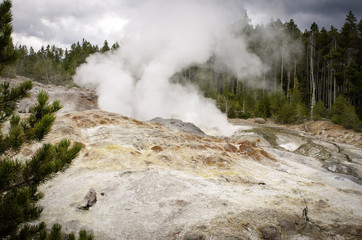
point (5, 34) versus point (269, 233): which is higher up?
point (5, 34)

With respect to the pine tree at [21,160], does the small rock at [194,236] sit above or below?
below

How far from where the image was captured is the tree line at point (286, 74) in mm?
31469

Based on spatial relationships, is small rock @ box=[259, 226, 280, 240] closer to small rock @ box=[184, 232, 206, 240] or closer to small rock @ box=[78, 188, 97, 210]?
small rock @ box=[184, 232, 206, 240]

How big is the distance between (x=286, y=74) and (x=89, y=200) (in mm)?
50053

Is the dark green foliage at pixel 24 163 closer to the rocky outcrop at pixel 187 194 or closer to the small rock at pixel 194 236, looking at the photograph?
the rocky outcrop at pixel 187 194

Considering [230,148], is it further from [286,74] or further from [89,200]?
[286,74]

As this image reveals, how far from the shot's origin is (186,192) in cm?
613

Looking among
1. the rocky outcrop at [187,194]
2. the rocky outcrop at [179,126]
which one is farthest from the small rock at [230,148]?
the rocky outcrop at [179,126]

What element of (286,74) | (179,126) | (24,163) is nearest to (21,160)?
(24,163)

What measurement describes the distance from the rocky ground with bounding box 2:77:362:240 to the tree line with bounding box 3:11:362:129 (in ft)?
67.2

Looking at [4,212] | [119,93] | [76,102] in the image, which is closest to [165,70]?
[119,93]

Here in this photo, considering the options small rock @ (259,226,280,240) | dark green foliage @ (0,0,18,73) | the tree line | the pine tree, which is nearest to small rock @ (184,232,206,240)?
small rock @ (259,226,280,240)

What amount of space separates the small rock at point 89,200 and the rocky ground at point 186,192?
63 millimetres

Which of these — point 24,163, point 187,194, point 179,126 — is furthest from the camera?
point 179,126
